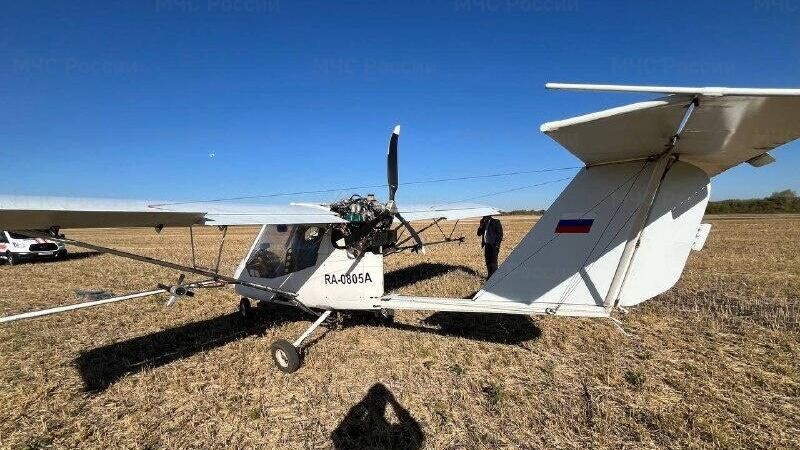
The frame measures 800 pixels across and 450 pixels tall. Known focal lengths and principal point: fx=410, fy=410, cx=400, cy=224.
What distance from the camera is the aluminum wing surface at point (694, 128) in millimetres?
2916

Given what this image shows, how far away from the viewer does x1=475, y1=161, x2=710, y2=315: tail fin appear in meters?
4.65

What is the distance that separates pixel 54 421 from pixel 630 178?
741cm

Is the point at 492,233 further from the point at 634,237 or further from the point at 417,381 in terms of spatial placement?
the point at 634,237

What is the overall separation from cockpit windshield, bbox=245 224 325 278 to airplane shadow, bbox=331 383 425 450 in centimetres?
308

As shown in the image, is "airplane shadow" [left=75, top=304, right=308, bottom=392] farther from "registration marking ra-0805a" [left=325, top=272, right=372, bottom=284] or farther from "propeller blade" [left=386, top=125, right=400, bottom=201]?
"propeller blade" [left=386, top=125, right=400, bottom=201]

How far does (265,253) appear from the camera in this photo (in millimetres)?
8203

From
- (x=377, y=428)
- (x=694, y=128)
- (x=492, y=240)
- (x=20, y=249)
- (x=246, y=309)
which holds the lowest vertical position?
(x=377, y=428)

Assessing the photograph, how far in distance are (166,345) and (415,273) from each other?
28.2 ft

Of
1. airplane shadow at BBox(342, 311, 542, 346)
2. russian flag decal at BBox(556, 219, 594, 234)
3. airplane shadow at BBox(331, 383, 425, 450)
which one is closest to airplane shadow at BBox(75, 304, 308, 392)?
airplane shadow at BBox(342, 311, 542, 346)

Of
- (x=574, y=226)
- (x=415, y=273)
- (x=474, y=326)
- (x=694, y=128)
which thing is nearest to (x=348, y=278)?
(x=474, y=326)

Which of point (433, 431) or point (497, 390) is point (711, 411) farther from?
point (433, 431)

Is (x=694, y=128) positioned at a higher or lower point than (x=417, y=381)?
higher

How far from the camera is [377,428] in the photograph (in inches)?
182

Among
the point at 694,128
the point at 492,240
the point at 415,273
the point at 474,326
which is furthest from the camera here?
the point at 415,273
